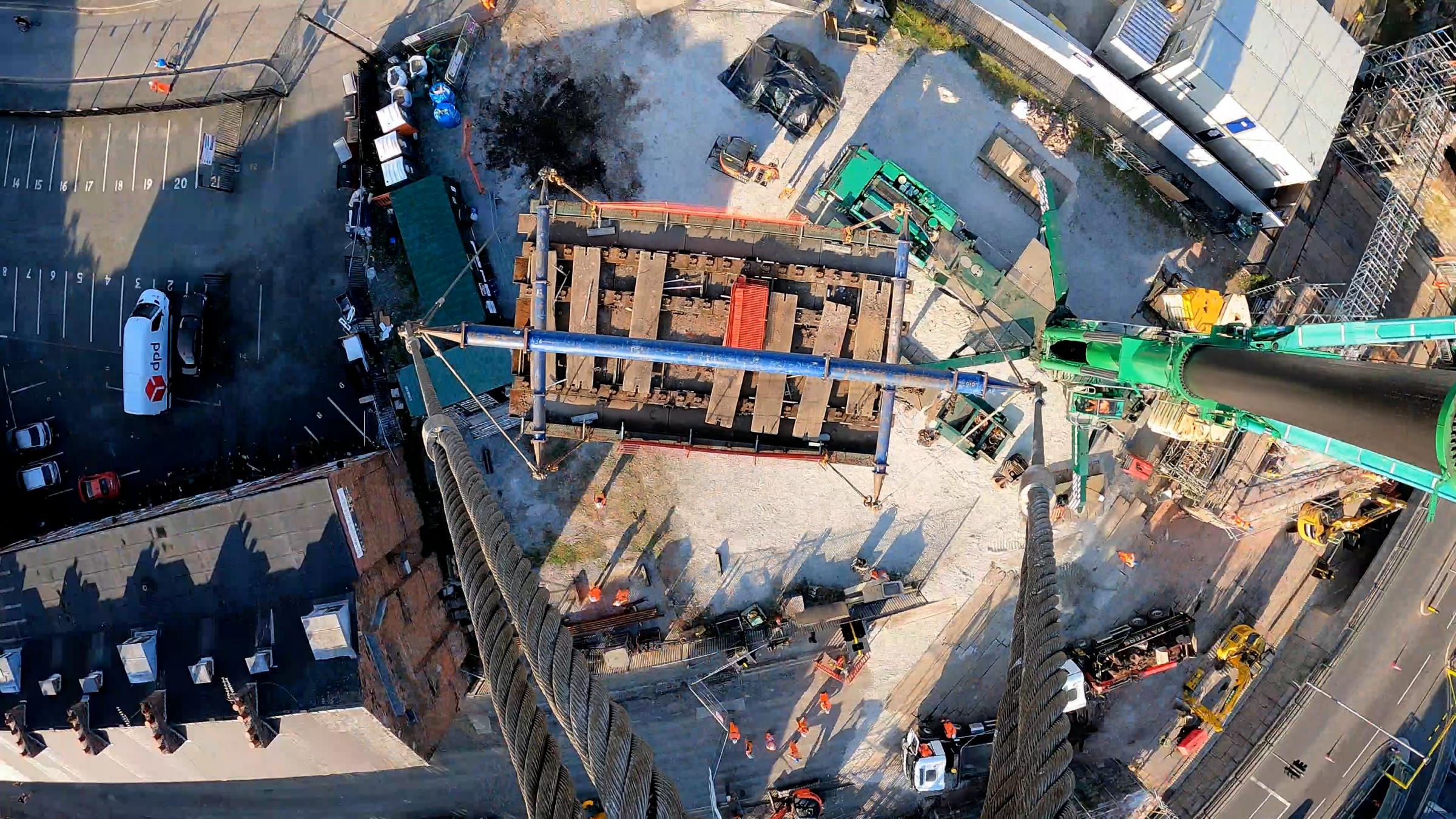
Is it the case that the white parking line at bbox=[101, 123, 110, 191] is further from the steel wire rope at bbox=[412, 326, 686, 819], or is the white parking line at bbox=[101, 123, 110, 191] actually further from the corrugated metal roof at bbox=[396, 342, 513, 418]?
the steel wire rope at bbox=[412, 326, 686, 819]

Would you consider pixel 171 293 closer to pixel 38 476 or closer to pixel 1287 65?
pixel 38 476

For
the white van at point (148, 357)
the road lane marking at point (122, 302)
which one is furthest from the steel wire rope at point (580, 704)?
the road lane marking at point (122, 302)

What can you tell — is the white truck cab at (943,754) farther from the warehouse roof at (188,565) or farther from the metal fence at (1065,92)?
the metal fence at (1065,92)

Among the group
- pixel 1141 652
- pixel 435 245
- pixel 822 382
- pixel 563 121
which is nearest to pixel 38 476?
pixel 435 245

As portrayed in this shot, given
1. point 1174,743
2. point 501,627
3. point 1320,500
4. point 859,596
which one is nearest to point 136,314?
point 501,627

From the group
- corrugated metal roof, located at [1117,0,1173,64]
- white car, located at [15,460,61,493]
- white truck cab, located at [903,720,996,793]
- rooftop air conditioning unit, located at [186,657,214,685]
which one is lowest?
white car, located at [15,460,61,493]

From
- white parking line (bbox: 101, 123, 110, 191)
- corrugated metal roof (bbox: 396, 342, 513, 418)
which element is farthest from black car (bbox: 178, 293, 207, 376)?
corrugated metal roof (bbox: 396, 342, 513, 418)
